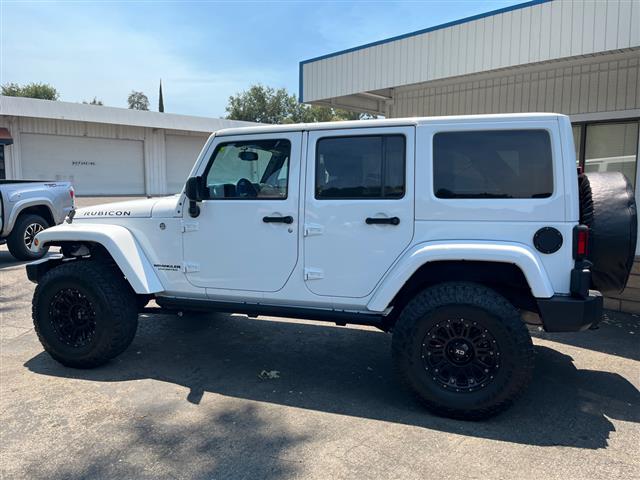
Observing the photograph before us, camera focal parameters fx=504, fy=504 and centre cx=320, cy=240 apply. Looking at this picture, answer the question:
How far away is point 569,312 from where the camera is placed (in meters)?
3.35

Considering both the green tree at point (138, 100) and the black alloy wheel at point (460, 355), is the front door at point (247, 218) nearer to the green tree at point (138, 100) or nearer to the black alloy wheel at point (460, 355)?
the black alloy wheel at point (460, 355)

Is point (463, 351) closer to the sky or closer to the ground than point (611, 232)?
closer to the ground

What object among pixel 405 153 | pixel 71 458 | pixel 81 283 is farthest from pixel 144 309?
pixel 405 153

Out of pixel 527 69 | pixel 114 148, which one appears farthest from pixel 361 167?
→ pixel 114 148

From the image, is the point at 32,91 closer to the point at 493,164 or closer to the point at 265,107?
the point at 265,107

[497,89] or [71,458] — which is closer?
[71,458]

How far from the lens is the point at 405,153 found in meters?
3.77

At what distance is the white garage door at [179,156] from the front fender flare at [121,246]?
1062 inches

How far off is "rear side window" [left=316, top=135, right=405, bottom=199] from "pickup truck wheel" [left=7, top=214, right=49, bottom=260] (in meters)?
7.33

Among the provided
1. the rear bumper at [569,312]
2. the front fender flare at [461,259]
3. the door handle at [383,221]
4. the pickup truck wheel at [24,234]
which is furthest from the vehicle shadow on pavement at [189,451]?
the pickup truck wheel at [24,234]

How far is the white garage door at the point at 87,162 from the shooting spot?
25297 millimetres

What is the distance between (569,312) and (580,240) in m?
0.49

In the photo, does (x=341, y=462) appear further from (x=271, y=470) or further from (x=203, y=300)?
(x=203, y=300)

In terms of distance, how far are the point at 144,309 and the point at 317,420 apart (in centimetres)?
210
